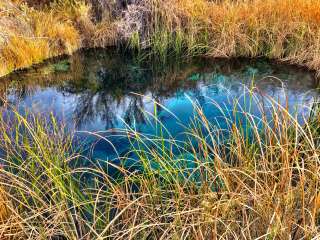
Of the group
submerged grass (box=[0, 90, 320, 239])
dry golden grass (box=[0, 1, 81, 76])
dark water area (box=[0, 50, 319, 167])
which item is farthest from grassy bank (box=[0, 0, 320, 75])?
submerged grass (box=[0, 90, 320, 239])

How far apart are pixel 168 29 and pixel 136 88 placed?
5.37ft

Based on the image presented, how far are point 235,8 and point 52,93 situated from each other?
132 inches

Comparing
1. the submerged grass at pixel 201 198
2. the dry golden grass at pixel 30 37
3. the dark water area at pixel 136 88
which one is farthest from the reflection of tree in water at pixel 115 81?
the submerged grass at pixel 201 198

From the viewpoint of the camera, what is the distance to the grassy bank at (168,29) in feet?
18.3

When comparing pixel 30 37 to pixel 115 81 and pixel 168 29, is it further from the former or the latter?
pixel 168 29

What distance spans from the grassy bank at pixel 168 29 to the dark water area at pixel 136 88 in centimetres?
25

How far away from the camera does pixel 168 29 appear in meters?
6.34

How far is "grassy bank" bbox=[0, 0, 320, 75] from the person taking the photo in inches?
219

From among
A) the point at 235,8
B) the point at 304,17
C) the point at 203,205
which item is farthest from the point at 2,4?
the point at 203,205

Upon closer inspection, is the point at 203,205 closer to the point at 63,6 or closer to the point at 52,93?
the point at 52,93

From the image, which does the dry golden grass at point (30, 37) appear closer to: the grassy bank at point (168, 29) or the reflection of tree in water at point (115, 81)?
the grassy bank at point (168, 29)

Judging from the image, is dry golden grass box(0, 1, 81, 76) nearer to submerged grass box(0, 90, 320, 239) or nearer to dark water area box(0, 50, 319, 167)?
dark water area box(0, 50, 319, 167)

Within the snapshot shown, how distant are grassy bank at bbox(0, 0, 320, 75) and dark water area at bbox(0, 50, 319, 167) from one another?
251mm

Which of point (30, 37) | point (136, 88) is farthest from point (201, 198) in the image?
point (30, 37)
